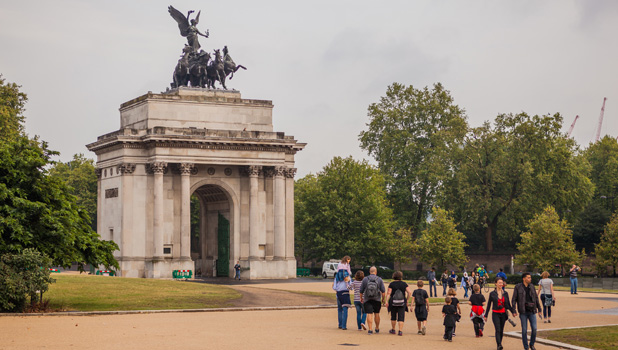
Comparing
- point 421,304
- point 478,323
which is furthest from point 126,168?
point 478,323

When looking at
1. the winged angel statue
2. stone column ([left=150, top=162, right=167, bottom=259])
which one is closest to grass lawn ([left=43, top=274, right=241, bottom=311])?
stone column ([left=150, top=162, right=167, bottom=259])

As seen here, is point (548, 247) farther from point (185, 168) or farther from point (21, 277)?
point (21, 277)

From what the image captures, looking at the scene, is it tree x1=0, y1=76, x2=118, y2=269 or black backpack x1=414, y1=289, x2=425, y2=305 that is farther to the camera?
tree x1=0, y1=76, x2=118, y2=269

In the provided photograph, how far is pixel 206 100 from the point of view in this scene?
7581 cm

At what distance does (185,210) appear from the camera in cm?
7375

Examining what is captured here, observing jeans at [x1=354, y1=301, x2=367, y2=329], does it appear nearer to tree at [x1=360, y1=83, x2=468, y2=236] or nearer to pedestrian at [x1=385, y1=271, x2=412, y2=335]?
pedestrian at [x1=385, y1=271, x2=412, y2=335]

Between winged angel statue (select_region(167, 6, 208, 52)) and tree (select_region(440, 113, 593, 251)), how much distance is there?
3221cm

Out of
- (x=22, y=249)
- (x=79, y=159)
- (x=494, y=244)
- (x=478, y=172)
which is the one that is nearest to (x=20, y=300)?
(x=22, y=249)

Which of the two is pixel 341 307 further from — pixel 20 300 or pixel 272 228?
pixel 272 228

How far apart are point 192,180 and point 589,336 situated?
162ft

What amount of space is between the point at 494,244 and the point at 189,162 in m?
49.3

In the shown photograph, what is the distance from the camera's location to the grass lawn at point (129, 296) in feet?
135

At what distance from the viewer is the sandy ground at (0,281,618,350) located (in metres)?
26.7

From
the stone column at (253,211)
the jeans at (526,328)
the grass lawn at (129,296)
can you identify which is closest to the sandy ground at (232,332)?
the jeans at (526,328)
